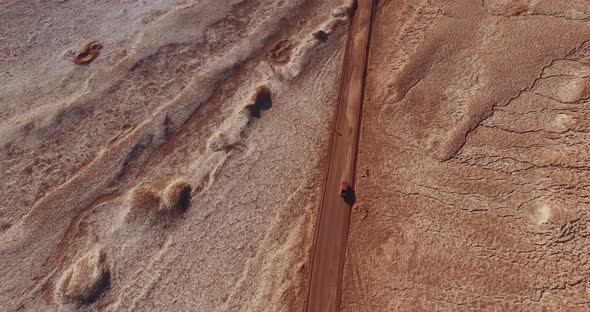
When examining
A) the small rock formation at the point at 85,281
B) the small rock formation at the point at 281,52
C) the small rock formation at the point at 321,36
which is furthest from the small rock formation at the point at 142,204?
the small rock formation at the point at 321,36

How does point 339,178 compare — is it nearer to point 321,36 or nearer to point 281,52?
point 281,52

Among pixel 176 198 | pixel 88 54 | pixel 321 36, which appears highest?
pixel 321 36

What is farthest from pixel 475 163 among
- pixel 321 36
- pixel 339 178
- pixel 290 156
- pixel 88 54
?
pixel 88 54

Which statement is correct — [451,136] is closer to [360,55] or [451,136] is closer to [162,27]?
[360,55]

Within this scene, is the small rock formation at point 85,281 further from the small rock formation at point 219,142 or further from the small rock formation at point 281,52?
the small rock formation at point 281,52

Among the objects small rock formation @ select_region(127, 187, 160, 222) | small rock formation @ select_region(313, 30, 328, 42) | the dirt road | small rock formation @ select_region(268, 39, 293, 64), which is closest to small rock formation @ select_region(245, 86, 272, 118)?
small rock formation @ select_region(268, 39, 293, 64)

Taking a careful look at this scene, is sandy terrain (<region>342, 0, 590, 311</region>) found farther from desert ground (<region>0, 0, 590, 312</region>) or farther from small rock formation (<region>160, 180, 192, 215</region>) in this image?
small rock formation (<region>160, 180, 192, 215</region>)

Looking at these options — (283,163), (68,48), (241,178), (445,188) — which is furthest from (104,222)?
(445,188)
